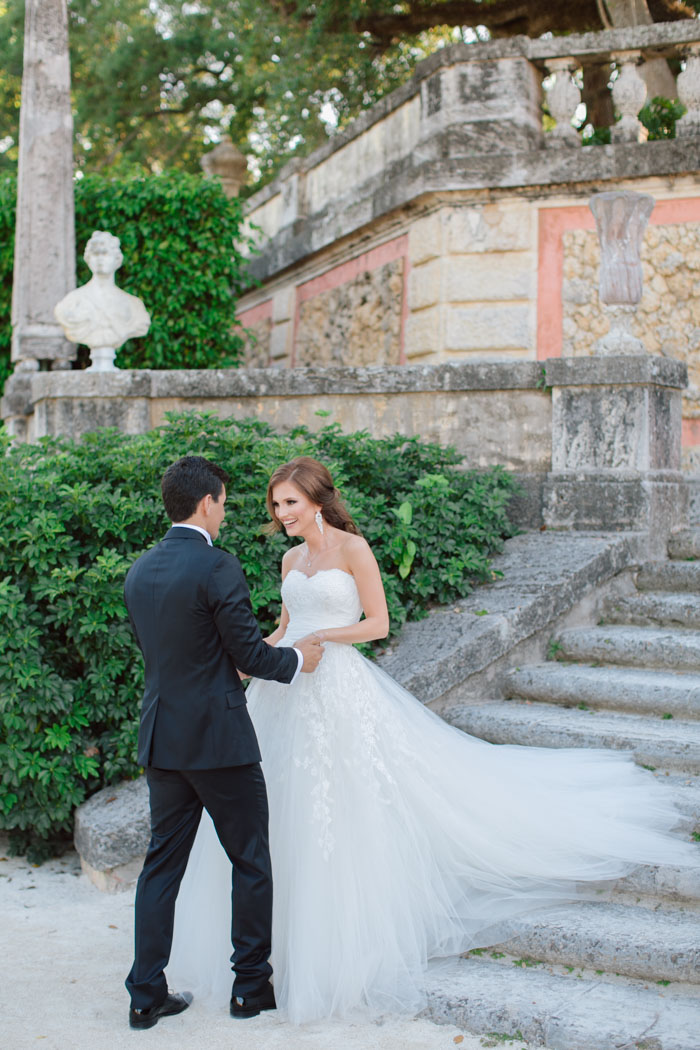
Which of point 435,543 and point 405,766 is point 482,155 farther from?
point 405,766

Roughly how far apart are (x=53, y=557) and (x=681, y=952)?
122 inches

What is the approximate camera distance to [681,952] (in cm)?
313

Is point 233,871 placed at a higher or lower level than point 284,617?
lower

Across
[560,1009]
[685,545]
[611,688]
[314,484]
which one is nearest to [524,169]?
[685,545]

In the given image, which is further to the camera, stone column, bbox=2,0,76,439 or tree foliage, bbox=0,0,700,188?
tree foliage, bbox=0,0,700,188

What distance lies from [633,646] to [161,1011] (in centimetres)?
294

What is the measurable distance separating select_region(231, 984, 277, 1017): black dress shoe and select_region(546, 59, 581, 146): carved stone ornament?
26.5 feet

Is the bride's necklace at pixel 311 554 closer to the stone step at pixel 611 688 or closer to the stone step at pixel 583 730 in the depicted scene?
the stone step at pixel 583 730

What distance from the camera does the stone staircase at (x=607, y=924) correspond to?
9.78 ft

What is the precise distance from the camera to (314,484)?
11.8ft

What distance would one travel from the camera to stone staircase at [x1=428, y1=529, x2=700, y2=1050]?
2.98m

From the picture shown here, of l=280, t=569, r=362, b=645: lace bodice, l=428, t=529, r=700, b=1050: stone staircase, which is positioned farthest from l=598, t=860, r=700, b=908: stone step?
l=280, t=569, r=362, b=645: lace bodice

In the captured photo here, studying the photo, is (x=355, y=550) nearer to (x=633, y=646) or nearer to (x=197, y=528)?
(x=197, y=528)

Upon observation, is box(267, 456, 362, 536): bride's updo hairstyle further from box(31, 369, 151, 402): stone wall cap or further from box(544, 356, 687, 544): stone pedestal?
box(31, 369, 151, 402): stone wall cap
